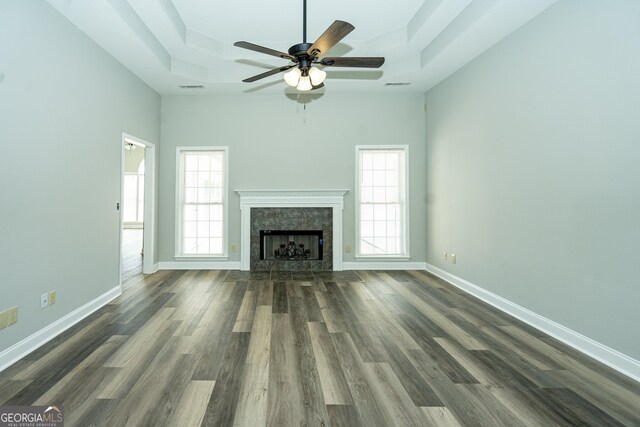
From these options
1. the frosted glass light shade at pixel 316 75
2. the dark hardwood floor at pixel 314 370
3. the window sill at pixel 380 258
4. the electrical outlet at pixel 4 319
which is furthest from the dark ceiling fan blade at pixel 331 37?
the window sill at pixel 380 258

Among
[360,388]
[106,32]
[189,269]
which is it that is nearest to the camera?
[360,388]

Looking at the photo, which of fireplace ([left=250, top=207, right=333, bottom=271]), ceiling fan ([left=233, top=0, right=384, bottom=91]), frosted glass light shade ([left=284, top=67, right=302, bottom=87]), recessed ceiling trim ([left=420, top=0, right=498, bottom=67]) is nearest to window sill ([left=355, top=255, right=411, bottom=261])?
fireplace ([left=250, top=207, right=333, bottom=271])

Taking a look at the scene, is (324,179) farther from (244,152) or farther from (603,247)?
(603,247)

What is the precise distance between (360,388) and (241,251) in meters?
3.74

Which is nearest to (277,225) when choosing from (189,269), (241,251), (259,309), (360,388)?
(241,251)

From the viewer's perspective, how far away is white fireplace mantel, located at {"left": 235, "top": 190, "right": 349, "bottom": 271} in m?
5.30

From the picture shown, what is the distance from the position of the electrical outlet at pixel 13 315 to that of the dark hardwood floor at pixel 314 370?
11.5 inches

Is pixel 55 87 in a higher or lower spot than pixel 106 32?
lower

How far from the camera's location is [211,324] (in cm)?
298

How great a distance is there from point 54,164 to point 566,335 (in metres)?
4.71

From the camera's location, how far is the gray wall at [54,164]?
7.66ft

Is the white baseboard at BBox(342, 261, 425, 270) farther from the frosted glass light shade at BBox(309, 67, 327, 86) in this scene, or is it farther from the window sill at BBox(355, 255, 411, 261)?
the frosted glass light shade at BBox(309, 67, 327, 86)

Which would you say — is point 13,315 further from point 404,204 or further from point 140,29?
Result: point 404,204

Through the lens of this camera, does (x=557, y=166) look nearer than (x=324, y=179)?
Yes
